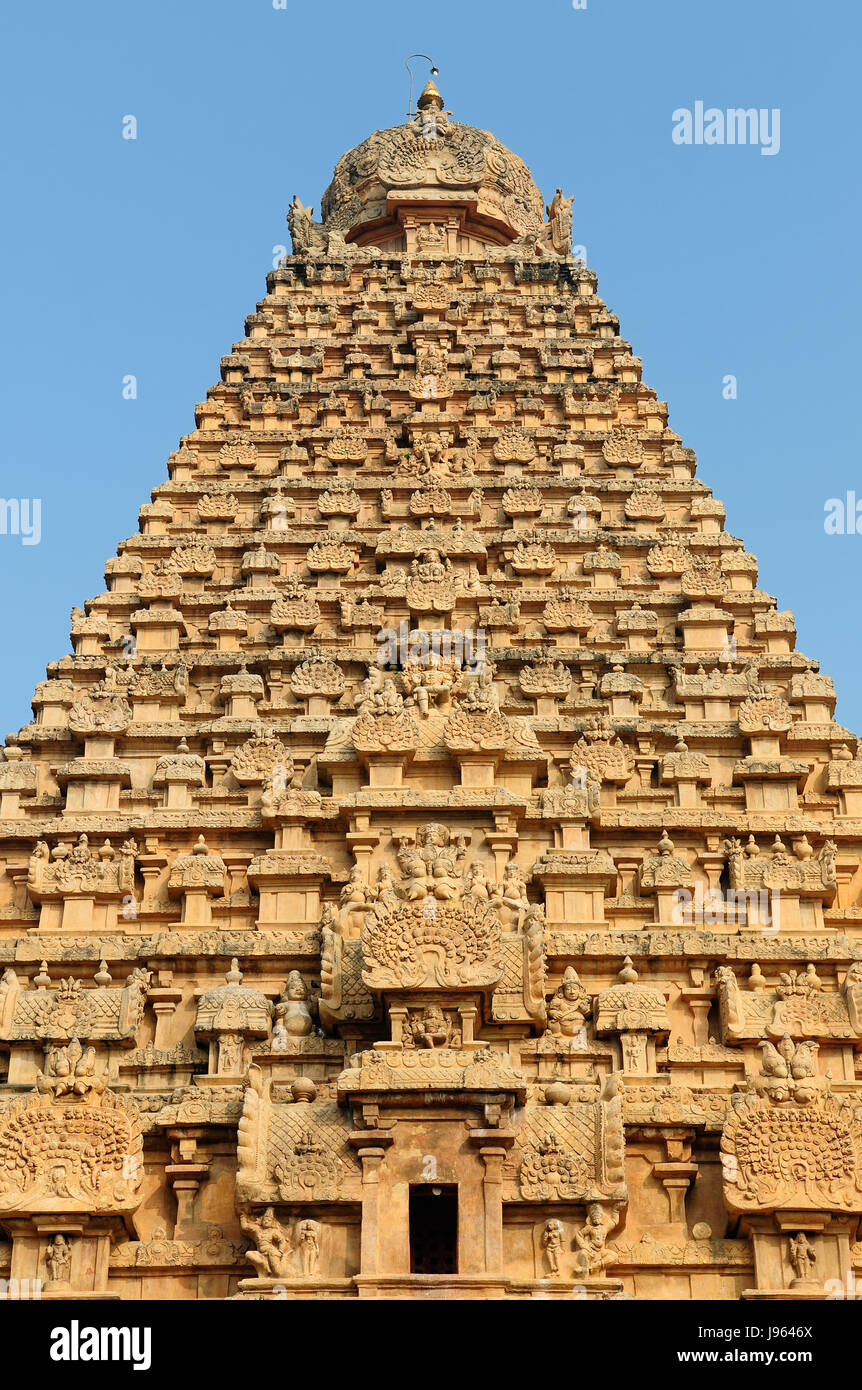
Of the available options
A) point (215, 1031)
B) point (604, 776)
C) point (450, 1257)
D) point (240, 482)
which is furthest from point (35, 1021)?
point (240, 482)

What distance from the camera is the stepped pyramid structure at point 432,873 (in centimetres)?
2277

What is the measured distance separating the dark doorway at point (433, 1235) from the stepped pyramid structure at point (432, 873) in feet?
0.16

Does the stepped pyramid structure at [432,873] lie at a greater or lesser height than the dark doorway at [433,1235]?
greater

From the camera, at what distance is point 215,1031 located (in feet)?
82.1

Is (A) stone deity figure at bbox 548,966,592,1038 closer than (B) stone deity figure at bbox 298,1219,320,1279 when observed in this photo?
No

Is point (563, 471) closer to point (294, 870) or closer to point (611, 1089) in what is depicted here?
point (294, 870)

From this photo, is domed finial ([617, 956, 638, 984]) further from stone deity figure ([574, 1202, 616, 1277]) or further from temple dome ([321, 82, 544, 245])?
temple dome ([321, 82, 544, 245])

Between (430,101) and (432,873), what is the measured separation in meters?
27.0

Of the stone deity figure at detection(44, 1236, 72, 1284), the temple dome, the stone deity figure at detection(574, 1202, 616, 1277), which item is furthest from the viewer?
the temple dome

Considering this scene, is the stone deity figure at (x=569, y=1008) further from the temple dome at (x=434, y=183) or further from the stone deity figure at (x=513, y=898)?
the temple dome at (x=434, y=183)

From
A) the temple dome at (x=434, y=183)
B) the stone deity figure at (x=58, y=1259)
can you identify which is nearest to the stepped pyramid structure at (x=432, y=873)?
the stone deity figure at (x=58, y=1259)

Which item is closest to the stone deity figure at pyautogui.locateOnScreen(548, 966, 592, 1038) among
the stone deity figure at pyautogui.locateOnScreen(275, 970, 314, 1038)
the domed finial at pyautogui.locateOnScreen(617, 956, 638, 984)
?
the domed finial at pyautogui.locateOnScreen(617, 956, 638, 984)

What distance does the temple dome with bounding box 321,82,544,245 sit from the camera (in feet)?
146

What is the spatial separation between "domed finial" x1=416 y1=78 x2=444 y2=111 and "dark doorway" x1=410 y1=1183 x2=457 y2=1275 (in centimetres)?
3000
